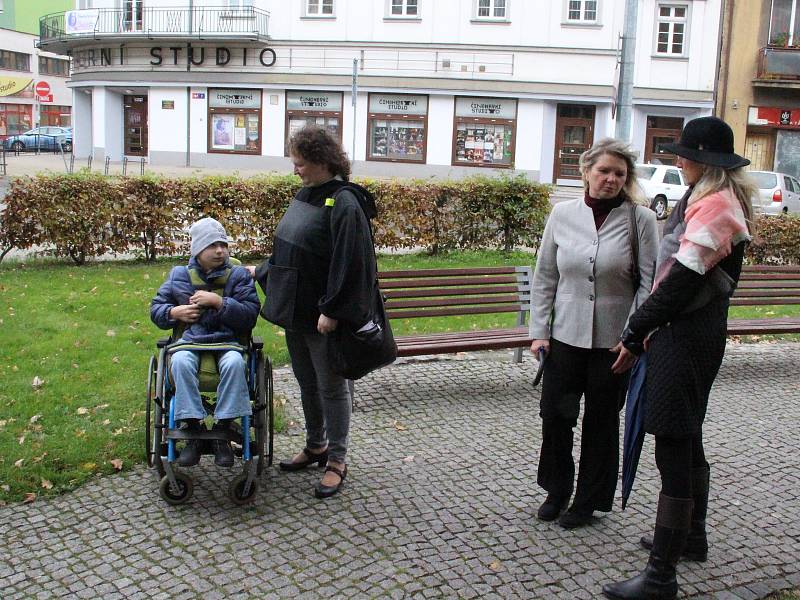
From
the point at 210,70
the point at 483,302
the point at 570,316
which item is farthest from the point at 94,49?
the point at 570,316

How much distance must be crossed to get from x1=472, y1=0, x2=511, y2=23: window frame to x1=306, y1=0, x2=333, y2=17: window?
5703 mm

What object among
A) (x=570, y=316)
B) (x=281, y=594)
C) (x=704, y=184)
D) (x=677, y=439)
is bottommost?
(x=281, y=594)

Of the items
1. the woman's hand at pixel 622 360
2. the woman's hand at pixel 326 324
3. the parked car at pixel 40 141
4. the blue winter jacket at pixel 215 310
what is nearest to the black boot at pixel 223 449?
the blue winter jacket at pixel 215 310

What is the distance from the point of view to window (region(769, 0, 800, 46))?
36875mm

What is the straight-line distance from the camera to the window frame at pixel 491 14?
1411 inches

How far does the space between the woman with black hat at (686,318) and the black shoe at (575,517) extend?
62cm

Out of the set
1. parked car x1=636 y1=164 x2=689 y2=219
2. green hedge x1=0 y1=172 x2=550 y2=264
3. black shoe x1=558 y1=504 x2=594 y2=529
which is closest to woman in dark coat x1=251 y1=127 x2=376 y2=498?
black shoe x1=558 y1=504 x2=594 y2=529

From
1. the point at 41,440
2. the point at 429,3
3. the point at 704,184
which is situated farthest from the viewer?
the point at 429,3

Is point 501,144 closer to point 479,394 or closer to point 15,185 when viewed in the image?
point 15,185

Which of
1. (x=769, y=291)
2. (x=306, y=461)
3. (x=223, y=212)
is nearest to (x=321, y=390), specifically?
(x=306, y=461)

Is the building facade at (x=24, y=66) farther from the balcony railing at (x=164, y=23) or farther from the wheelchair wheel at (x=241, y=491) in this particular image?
the wheelchair wheel at (x=241, y=491)

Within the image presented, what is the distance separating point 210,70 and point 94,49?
6271mm

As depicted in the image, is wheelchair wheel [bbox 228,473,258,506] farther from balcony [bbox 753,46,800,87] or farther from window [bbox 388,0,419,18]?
balcony [bbox 753,46,800,87]

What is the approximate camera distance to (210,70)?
3875cm
